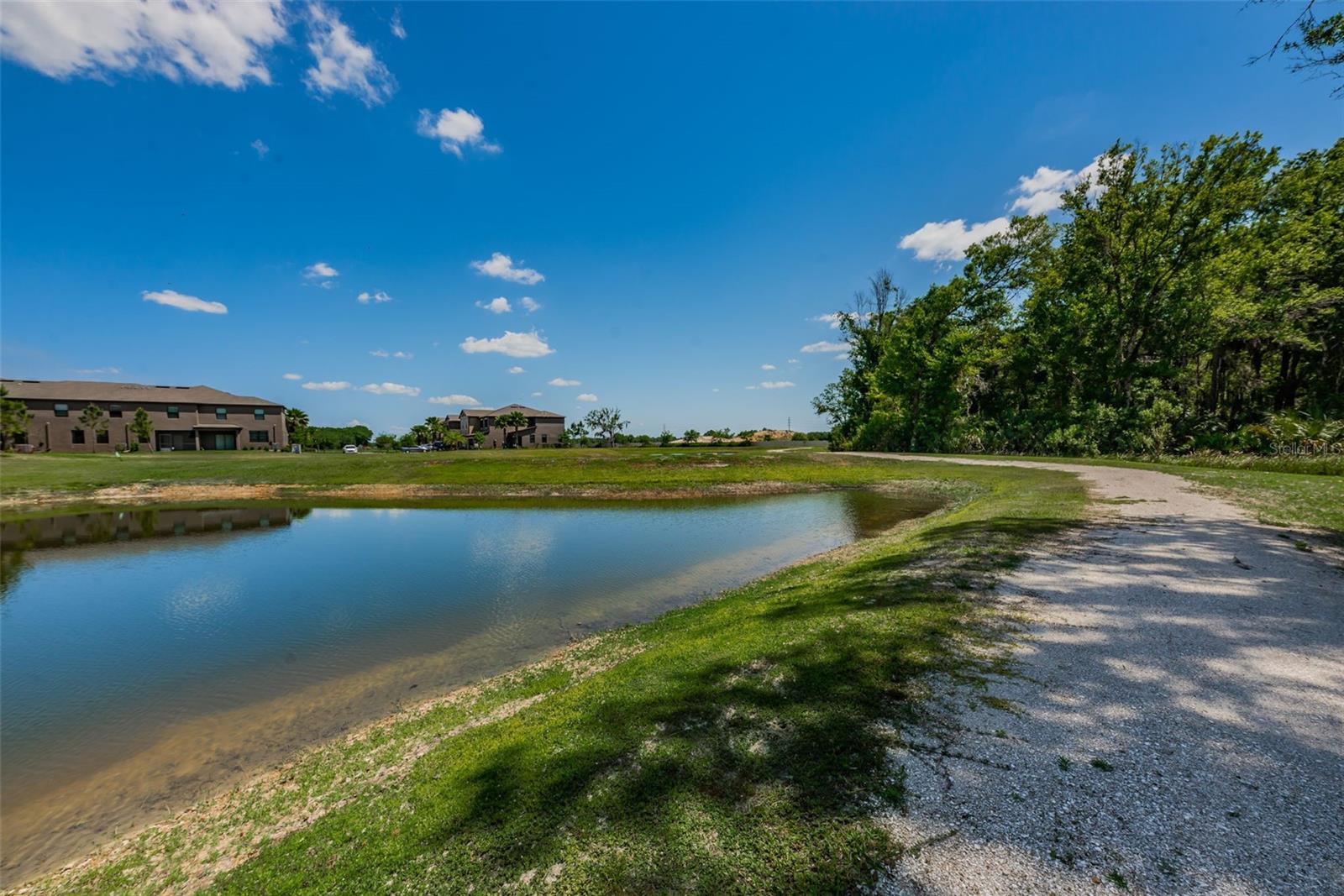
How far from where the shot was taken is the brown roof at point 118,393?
2408 inches

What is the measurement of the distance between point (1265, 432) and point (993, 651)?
3189 cm

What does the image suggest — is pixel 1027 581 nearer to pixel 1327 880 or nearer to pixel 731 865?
pixel 1327 880

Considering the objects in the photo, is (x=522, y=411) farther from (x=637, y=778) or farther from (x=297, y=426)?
(x=637, y=778)

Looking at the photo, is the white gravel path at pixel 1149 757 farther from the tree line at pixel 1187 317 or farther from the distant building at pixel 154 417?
the distant building at pixel 154 417

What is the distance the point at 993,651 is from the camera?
17.3 ft

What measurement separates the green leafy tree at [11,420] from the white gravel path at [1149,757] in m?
86.6

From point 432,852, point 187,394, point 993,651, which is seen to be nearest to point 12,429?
point 187,394

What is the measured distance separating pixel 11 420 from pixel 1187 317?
4180 inches

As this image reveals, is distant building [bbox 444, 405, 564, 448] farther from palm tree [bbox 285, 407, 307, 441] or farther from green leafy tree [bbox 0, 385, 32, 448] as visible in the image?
green leafy tree [bbox 0, 385, 32, 448]

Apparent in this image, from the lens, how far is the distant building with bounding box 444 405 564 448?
90.0 metres

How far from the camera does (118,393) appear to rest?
6488cm

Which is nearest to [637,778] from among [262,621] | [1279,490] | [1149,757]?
[1149,757]

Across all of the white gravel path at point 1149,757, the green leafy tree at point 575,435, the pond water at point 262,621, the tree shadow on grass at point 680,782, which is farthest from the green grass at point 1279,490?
the green leafy tree at point 575,435

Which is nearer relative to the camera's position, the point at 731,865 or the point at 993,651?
the point at 731,865
